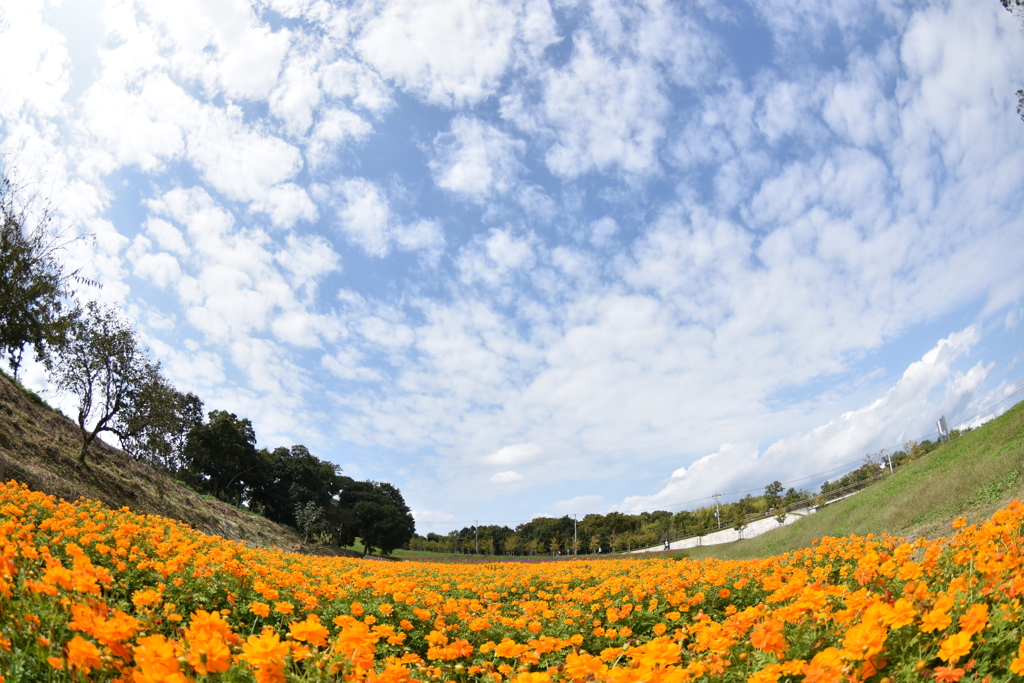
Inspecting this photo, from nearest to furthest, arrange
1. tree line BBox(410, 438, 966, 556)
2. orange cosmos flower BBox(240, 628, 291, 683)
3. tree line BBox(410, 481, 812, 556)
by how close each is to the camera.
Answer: orange cosmos flower BBox(240, 628, 291, 683)
tree line BBox(410, 438, 966, 556)
tree line BBox(410, 481, 812, 556)

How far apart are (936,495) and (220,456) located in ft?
155

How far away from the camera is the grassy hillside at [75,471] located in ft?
40.6

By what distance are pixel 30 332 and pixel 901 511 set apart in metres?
29.3

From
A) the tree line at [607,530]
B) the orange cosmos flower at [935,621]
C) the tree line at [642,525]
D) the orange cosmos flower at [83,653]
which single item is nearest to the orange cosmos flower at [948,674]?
the orange cosmos flower at [935,621]

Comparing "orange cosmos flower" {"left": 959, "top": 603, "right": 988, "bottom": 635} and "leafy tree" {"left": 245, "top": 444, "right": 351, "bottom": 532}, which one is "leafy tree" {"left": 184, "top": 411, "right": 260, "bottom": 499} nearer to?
"leafy tree" {"left": 245, "top": 444, "right": 351, "bottom": 532}

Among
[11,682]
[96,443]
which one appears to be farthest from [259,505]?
[11,682]

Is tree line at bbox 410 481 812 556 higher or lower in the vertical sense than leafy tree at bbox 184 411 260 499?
lower

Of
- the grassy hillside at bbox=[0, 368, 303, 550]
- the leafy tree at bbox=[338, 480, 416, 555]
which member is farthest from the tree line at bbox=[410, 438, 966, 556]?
the grassy hillside at bbox=[0, 368, 303, 550]

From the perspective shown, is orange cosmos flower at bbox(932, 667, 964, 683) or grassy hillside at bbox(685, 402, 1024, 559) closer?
orange cosmos flower at bbox(932, 667, 964, 683)

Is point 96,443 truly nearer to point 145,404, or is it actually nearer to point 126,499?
point 145,404

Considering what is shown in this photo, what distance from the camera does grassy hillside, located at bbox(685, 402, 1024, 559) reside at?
11.2 meters

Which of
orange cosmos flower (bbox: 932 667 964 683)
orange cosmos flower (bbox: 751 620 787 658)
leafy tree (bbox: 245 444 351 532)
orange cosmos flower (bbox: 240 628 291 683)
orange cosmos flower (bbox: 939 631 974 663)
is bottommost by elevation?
orange cosmos flower (bbox: 932 667 964 683)

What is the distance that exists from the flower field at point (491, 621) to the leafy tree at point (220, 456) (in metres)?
40.6

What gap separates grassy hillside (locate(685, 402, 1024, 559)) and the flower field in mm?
6181
